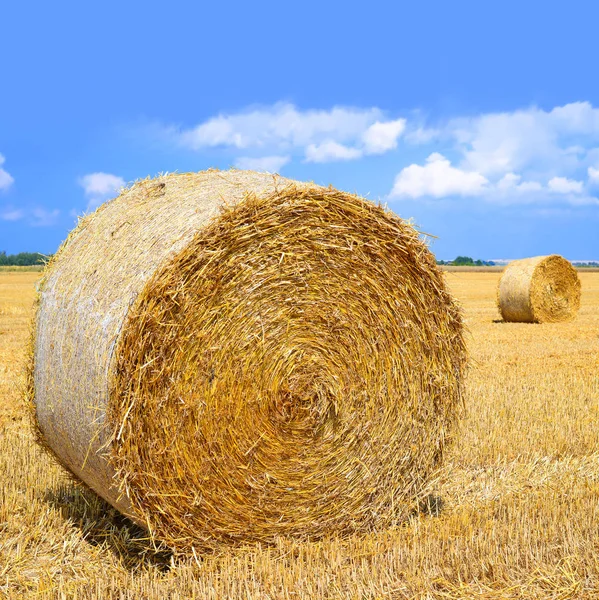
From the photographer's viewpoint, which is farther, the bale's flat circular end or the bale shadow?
the bale shadow

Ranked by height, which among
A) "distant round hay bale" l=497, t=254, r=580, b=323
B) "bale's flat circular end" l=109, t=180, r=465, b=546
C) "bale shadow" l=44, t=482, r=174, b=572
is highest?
"distant round hay bale" l=497, t=254, r=580, b=323

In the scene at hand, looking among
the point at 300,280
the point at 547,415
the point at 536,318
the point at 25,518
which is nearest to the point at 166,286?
the point at 300,280

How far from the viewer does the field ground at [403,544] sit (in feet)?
12.5

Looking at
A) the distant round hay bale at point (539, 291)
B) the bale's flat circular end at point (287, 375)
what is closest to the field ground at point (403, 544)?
the bale's flat circular end at point (287, 375)

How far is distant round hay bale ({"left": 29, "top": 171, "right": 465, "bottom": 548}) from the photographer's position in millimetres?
3955

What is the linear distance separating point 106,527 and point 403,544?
6.47 feet

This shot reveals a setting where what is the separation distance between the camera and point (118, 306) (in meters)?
3.99

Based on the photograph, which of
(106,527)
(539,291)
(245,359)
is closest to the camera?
(245,359)

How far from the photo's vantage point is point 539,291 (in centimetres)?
1591

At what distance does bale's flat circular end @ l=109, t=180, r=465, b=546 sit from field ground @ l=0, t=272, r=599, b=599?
31 centimetres

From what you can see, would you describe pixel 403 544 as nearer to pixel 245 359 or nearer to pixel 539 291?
pixel 245 359

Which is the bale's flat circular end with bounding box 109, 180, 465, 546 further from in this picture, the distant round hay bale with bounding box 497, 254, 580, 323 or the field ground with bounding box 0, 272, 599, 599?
the distant round hay bale with bounding box 497, 254, 580, 323

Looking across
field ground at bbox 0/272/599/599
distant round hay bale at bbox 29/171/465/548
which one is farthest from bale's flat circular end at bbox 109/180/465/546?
field ground at bbox 0/272/599/599

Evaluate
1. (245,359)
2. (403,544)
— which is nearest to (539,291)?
(403,544)
